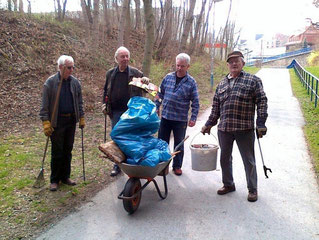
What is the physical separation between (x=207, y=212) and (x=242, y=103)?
147cm

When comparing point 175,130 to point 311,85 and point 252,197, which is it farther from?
point 311,85

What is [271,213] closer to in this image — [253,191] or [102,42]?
[253,191]

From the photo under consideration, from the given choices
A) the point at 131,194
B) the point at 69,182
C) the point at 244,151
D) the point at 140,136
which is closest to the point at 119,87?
the point at 140,136

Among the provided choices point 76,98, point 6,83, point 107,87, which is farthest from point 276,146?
point 6,83

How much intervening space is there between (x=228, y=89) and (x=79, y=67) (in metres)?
9.04

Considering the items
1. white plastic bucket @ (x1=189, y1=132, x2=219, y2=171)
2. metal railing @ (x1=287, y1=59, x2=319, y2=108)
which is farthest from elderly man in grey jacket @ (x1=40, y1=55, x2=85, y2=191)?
metal railing @ (x1=287, y1=59, x2=319, y2=108)

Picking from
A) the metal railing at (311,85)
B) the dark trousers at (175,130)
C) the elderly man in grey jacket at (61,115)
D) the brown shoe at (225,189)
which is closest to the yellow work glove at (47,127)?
the elderly man in grey jacket at (61,115)

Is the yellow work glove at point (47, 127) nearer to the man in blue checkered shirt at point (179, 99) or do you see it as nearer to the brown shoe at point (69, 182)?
the brown shoe at point (69, 182)

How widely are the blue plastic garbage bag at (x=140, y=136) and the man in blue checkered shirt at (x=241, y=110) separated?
35.5 inches

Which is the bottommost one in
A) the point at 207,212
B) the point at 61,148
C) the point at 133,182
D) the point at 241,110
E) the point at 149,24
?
the point at 207,212

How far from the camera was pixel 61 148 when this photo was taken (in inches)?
179

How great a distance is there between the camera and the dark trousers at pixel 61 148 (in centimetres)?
447

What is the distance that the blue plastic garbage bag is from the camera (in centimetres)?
380

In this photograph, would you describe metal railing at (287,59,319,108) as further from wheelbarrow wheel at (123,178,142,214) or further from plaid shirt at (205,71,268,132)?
wheelbarrow wheel at (123,178,142,214)
